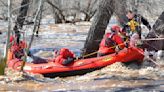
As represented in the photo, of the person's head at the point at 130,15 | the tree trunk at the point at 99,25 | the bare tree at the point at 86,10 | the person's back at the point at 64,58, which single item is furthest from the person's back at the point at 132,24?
the bare tree at the point at 86,10

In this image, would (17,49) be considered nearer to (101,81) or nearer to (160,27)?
(101,81)

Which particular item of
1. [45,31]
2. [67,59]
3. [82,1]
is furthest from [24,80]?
[82,1]

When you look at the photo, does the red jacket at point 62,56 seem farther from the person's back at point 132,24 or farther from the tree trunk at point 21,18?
the person's back at point 132,24

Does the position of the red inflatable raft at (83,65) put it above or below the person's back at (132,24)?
below

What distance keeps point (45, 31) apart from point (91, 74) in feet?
59.3

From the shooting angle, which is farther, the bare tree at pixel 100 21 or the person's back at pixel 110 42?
the bare tree at pixel 100 21

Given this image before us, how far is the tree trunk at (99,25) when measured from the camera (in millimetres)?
14164

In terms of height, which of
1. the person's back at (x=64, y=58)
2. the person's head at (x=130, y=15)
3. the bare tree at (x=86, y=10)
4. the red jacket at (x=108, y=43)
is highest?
the person's head at (x=130, y=15)

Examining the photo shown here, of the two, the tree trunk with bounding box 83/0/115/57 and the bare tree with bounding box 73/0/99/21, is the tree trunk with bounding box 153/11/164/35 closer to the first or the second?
the tree trunk with bounding box 83/0/115/57

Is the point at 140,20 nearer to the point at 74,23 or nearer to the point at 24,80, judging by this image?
the point at 24,80

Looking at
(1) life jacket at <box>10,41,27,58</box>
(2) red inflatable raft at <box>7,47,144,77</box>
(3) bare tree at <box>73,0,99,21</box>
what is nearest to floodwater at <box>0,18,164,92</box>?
(2) red inflatable raft at <box>7,47,144,77</box>

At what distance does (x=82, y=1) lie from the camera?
110ft

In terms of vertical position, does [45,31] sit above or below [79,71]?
below

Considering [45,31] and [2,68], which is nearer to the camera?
[2,68]
